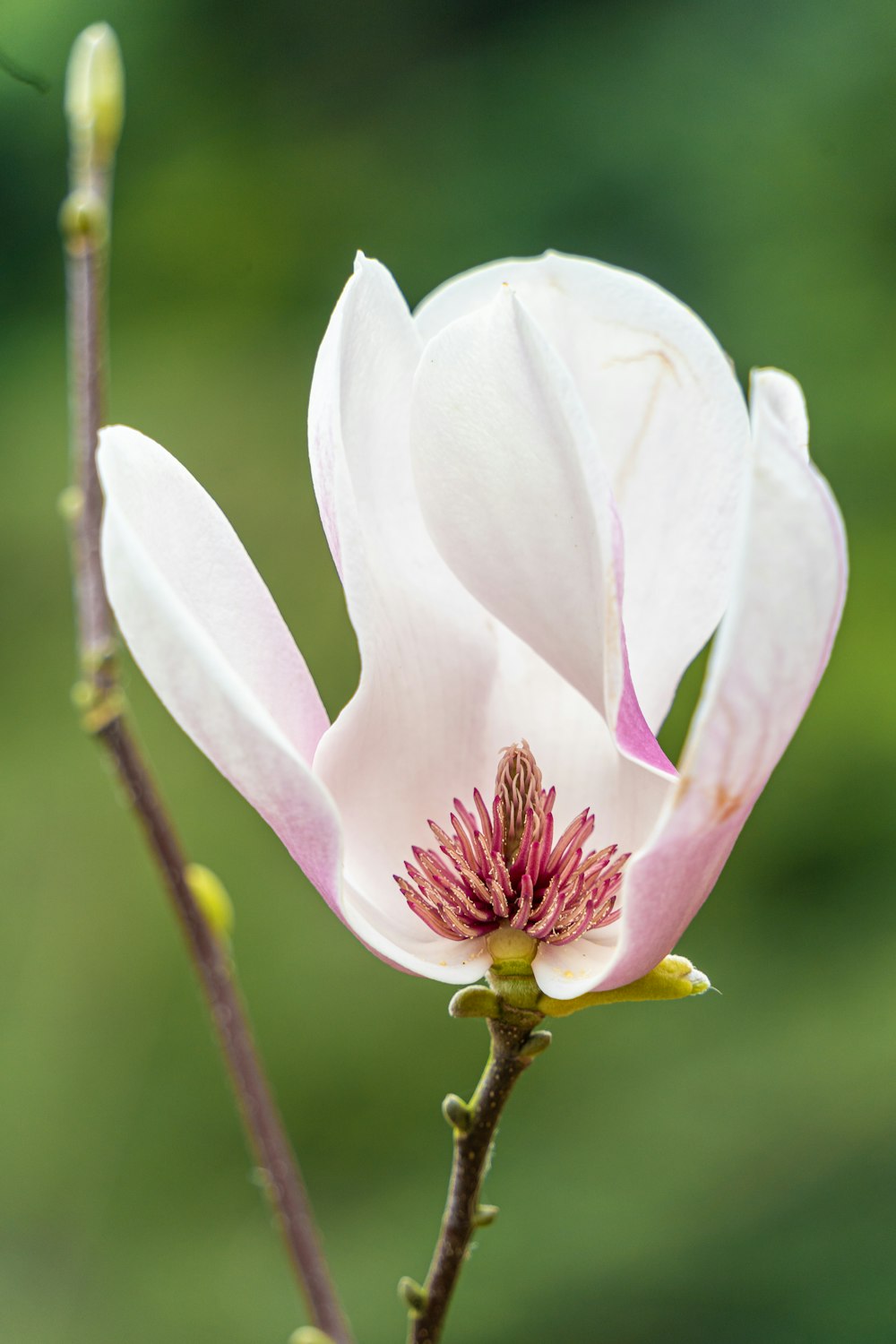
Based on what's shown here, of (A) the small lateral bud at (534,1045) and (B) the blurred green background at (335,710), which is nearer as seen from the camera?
(A) the small lateral bud at (534,1045)

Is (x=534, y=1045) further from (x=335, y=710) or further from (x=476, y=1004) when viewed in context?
(x=335, y=710)

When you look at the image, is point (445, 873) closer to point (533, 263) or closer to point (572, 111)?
point (533, 263)

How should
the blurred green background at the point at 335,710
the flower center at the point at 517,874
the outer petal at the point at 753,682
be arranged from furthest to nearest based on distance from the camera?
the blurred green background at the point at 335,710 < the flower center at the point at 517,874 < the outer petal at the point at 753,682

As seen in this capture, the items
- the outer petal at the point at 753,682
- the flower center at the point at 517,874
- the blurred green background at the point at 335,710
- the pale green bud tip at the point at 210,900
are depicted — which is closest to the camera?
the outer petal at the point at 753,682

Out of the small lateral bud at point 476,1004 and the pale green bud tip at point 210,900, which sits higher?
the pale green bud tip at point 210,900

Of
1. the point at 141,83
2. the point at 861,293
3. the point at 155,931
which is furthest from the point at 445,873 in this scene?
the point at 141,83

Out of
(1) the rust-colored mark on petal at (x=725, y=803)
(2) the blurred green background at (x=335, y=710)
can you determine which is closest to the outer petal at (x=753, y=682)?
(1) the rust-colored mark on petal at (x=725, y=803)

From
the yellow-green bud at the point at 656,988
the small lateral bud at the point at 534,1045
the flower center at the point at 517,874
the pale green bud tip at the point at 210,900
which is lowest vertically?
the small lateral bud at the point at 534,1045

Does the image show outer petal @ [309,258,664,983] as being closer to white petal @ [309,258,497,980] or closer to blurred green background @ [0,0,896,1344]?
white petal @ [309,258,497,980]

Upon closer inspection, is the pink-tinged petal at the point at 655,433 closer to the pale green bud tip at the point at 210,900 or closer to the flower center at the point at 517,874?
the flower center at the point at 517,874
